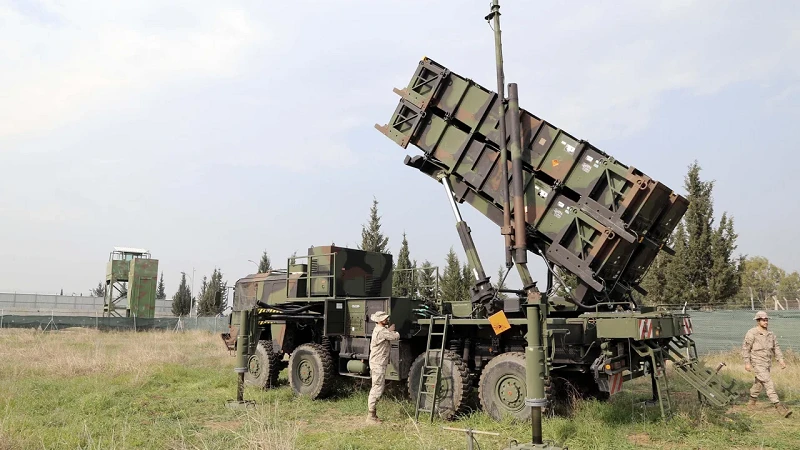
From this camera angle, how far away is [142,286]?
33812 mm

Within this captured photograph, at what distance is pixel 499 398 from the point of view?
7.60 metres

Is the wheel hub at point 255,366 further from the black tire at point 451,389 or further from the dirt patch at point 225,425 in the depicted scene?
the black tire at point 451,389

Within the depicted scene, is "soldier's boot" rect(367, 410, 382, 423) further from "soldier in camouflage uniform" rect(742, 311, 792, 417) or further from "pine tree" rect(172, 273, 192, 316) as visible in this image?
"pine tree" rect(172, 273, 192, 316)

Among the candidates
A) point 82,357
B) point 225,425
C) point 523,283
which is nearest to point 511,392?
point 523,283

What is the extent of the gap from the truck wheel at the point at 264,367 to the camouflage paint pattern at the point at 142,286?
24.8m

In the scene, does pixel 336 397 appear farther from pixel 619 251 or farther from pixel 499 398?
pixel 619 251

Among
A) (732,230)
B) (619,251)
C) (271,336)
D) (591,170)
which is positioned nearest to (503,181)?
(591,170)

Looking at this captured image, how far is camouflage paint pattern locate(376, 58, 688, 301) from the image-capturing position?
7695 mm

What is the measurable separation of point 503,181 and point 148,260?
31.2m

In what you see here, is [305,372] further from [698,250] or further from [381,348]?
[698,250]

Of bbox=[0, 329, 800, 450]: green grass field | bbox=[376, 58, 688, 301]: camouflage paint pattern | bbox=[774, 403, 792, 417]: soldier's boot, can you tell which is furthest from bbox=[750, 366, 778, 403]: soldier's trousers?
bbox=[376, 58, 688, 301]: camouflage paint pattern

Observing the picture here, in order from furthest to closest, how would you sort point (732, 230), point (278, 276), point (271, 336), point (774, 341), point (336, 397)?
point (732, 230)
point (278, 276)
point (271, 336)
point (336, 397)
point (774, 341)

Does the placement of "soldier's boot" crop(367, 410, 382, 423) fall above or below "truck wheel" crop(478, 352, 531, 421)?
below

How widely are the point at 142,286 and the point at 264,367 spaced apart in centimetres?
2613
